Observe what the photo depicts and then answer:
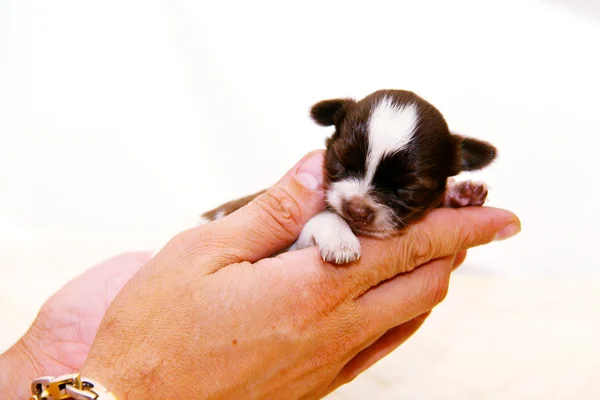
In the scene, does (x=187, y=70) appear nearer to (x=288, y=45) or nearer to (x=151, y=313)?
(x=288, y=45)

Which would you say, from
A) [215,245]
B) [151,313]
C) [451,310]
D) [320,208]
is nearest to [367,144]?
[320,208]

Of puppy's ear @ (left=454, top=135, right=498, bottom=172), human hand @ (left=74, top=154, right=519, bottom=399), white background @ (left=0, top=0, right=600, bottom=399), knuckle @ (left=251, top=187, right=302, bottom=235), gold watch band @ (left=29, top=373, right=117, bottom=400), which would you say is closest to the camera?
gold watch band @ (left=29, top=373, right=117, bottom=400)

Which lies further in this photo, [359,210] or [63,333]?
[63,333]

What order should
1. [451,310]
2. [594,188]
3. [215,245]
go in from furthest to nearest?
1. [594,188]
2. [451,310]
3. [215,245]

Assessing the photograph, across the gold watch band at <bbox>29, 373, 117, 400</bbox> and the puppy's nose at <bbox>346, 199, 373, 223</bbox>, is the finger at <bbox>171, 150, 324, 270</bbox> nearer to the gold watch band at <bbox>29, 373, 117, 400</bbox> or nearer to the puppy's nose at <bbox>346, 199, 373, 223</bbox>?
the puppy's nose at <bbox>346, 199, 373, 223</bbox>

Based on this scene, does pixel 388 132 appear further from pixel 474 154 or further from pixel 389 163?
pixel 474 154

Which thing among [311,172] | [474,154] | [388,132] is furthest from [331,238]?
[474,154]

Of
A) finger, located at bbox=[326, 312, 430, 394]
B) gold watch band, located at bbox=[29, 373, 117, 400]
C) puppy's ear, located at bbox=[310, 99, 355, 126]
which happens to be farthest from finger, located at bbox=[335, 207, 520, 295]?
gold watch band, located at bbox=[29, 373, 117, 400]
